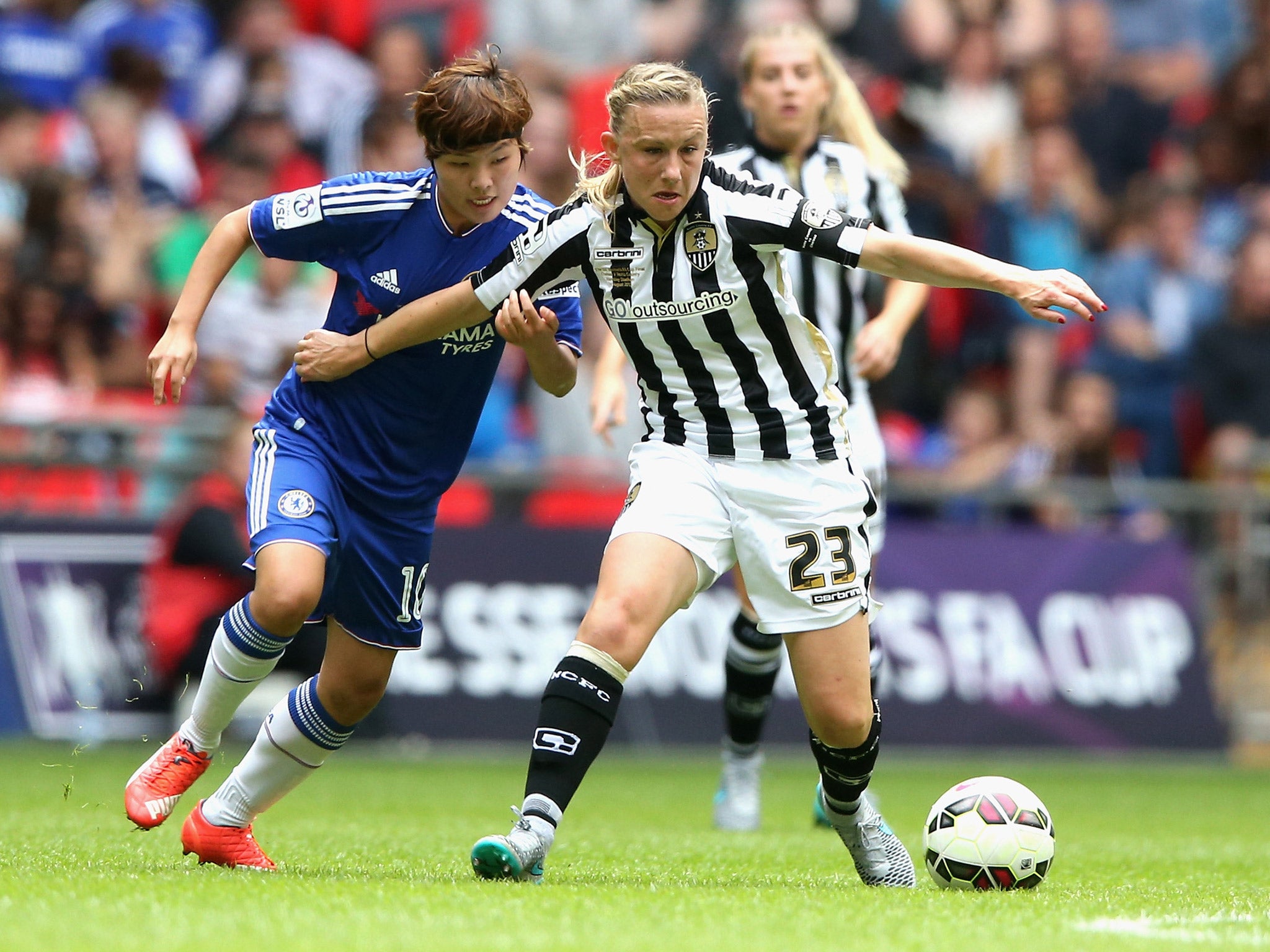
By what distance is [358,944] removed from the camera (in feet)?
11.4

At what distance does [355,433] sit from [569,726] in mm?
1205

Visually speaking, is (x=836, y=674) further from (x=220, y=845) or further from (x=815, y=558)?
(x=220, y=845)

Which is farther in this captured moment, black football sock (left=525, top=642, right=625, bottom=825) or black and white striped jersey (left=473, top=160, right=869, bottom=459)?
black and white striped jersey (left=473, top=160, right=869, bottom=459)

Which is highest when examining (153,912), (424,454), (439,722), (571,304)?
(571,304)

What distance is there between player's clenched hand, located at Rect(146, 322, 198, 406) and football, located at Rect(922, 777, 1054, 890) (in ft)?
8.02

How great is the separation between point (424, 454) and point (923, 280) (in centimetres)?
161

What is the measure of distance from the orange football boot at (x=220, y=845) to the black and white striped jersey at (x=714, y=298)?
1.65 meters

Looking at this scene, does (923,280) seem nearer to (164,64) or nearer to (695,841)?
(695,841)

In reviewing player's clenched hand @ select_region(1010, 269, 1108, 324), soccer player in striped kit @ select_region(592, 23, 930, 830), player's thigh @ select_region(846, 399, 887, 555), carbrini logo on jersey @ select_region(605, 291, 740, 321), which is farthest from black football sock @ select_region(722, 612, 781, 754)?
player's clenched hand @ select_region(1010, 269, 1108, 324)

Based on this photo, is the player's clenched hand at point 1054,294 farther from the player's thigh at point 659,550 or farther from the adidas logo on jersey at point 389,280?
the adidas logo on jersey at point 389,280

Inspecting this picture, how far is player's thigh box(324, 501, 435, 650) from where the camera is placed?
17.1 feet

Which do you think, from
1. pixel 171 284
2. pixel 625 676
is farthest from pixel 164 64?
pixel 625 676

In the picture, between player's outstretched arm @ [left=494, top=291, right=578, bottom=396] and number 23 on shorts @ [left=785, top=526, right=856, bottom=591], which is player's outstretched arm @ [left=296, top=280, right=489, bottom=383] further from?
number 23 on shorts @ [left=785, top=526, right=856, bottom=591]

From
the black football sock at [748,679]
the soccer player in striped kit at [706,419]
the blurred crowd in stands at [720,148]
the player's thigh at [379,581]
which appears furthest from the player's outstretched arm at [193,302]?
the blurred crowd in stands at [720,148]
